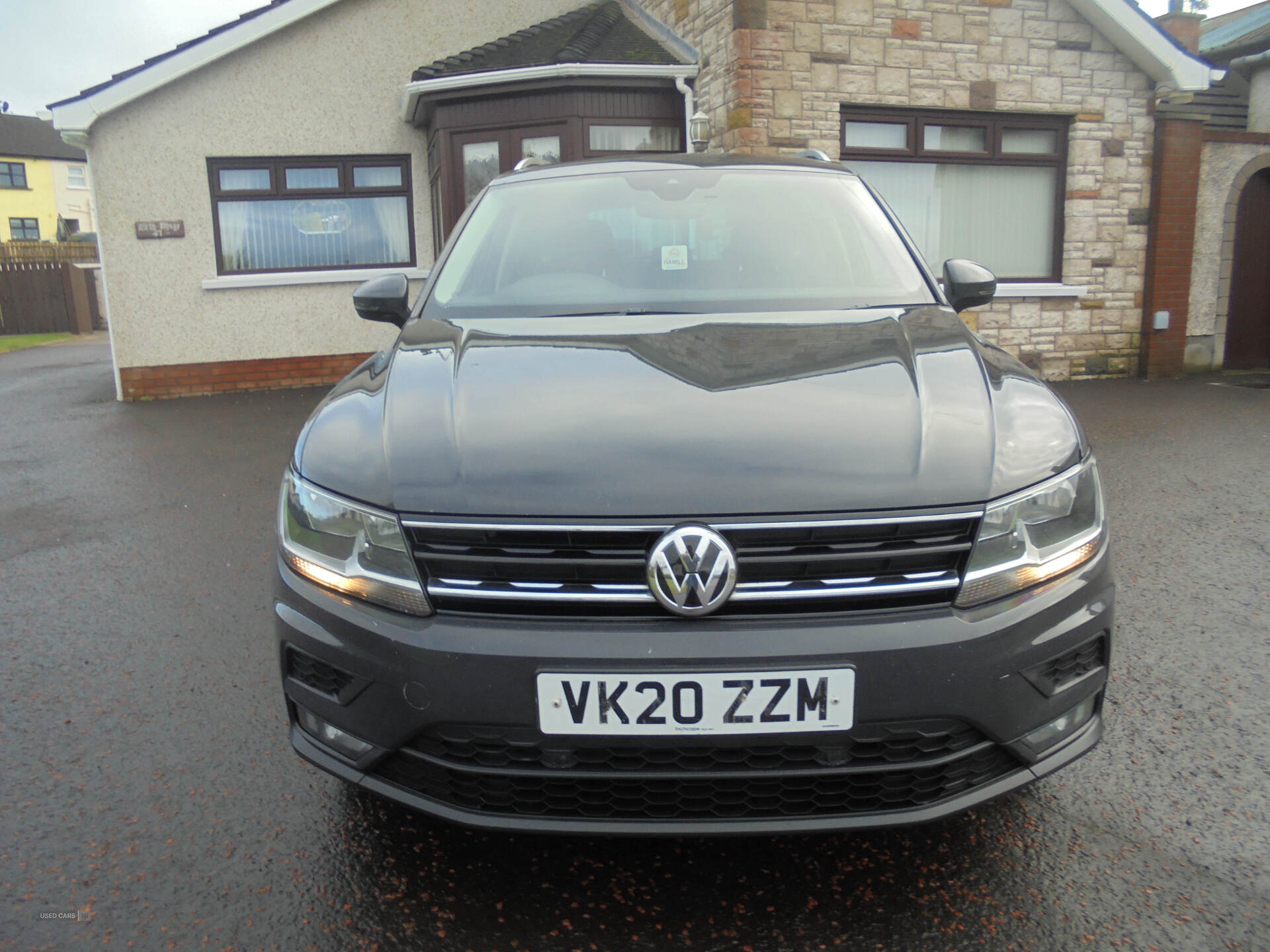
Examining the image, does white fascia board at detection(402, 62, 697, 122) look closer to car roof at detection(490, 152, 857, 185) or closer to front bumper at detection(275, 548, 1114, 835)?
car roof at detection(490, 152, 857, 185)

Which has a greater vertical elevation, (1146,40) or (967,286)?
(1146,40)

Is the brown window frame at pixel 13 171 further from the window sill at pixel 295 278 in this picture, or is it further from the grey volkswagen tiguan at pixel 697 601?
the grey volkswagen tiguan at pixel 697 601

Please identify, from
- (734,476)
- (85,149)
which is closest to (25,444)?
(85,149)

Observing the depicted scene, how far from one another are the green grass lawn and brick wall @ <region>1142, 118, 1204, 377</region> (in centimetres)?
2188

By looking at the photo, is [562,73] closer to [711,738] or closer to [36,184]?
[711,738]

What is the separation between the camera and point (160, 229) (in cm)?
1127

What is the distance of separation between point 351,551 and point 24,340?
2823cm

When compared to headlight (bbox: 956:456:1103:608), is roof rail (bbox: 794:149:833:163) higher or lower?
higher

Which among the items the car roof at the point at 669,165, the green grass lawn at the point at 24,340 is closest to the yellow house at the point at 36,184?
the green grass lawn at the point at 24,340

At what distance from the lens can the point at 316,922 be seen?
196 centimetres

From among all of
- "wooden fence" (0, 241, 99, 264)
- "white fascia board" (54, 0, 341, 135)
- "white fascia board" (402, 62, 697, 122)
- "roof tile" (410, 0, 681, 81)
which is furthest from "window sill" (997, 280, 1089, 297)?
"wooden fence" (0, 241, 99, 264)

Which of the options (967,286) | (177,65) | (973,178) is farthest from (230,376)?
(967,286)

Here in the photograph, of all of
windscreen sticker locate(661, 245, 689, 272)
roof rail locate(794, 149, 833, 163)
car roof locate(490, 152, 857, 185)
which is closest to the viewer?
windscreen sticker locate(661, 245, 689, 272)

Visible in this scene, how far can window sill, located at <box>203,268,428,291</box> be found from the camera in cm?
1149
